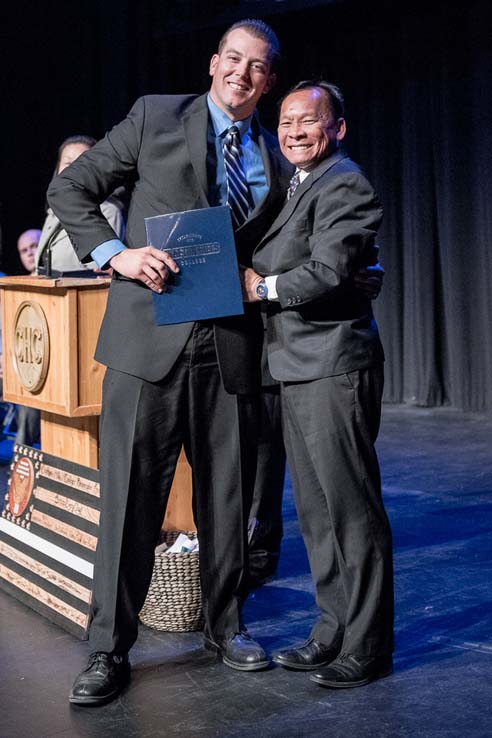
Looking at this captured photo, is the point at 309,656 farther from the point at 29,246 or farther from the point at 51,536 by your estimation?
the point at 29,246

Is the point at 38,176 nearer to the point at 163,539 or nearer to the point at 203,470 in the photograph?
the point at 163,539

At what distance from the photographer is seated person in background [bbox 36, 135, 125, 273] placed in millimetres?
4270

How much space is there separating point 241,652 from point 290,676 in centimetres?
15

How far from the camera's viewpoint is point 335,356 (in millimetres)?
2619

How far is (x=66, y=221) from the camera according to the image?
8.78 ft

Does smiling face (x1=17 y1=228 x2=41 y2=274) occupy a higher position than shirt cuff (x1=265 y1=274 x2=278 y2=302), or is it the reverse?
smiling face (x1=17 y1=228 x2=41 y2=274)

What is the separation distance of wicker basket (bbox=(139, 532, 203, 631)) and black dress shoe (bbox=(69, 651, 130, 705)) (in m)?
0.42

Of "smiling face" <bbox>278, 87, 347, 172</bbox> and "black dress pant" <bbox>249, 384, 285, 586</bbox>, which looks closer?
"smiling face" <bbox>278, 87, 347, 172</bbox>

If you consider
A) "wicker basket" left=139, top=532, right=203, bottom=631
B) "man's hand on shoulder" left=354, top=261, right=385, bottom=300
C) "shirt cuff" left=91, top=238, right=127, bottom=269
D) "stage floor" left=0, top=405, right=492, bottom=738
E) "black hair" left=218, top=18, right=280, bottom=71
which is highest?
"black hair" left=218, top=18, right=280, bottom=71

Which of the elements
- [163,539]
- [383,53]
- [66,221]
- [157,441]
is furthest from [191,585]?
[383,53]

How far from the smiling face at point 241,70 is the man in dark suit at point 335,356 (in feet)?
0.30

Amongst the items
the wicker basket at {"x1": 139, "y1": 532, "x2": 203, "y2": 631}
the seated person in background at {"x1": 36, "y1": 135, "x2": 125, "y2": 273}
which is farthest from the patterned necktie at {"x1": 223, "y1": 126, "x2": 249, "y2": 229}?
the seated person in background at {"x1": 36, "y1": 135, "x2": 125, "y2": 273}

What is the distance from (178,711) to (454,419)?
4.85m

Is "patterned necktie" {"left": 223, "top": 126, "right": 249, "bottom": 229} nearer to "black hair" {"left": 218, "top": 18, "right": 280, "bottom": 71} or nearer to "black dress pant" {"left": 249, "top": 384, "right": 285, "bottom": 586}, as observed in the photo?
"black hair" {"left": 218, "top": 18, "right": 280, "bottom": 71}
